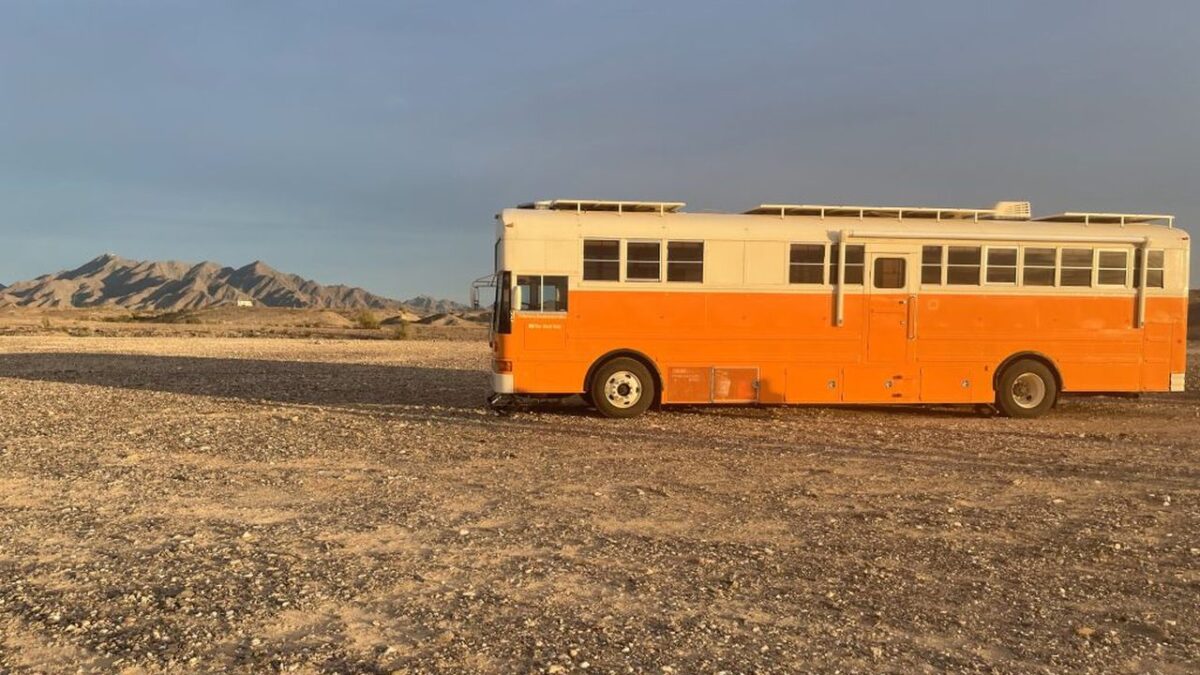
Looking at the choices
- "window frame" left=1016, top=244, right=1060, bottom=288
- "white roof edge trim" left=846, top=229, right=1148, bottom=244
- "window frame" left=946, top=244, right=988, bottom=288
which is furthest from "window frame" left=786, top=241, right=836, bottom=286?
"window frame" left=1016, top=244, right=1060, bottom=288

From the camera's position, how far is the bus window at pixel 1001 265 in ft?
43.1

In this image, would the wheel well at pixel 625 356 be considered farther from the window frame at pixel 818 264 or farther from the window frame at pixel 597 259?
the window frame at pixel 818 264

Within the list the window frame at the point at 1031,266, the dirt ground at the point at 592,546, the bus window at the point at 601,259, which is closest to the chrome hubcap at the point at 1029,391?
the dirt ground at the point at 592,546

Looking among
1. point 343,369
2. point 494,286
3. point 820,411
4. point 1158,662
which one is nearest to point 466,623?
point 1158,662

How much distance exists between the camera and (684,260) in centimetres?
1280

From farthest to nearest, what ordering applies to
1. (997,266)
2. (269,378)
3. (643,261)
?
(269,378) → (997,266) → (643,261)

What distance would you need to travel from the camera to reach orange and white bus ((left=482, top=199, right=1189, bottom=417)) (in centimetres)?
1274

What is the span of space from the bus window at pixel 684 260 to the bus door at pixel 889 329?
9.06ft

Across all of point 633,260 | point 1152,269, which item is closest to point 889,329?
point 633,260

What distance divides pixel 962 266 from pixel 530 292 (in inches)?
279

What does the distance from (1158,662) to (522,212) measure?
10240 mm

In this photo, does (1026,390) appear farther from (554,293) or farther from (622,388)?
(554,293)

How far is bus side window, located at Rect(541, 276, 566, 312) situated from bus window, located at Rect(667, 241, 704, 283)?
172 cm

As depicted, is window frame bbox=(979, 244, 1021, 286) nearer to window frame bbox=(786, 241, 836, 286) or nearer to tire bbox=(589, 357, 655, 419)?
window frame bbox=(786, 241, 836, 286)
